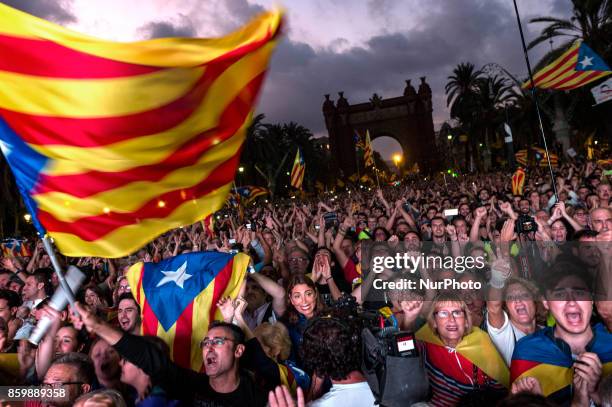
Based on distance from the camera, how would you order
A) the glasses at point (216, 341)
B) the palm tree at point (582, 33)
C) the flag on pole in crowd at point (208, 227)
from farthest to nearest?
the palm tree at point (582, 33)
the flag on pole in crowd at point (208, 227)
the glasses at point (216, 341)

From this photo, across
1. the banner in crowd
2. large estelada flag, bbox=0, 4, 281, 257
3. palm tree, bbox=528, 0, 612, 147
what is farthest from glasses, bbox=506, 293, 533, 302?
palm tree, bbox=528, 0, 612, 147

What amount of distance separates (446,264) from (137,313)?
325 centimetres

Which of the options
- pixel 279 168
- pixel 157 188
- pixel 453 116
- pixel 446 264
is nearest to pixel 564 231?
pixel 446 264

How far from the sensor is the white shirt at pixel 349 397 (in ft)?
8.27

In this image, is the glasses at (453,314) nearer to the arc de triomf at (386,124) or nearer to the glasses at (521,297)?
the glasses at (521,297)

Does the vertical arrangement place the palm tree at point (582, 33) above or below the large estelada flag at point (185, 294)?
above

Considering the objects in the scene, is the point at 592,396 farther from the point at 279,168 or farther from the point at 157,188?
the point at 279,168

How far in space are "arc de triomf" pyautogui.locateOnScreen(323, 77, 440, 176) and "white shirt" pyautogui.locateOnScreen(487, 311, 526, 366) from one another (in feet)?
192

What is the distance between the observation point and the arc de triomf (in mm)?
62281

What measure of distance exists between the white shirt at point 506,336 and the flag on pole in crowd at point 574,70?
776cm

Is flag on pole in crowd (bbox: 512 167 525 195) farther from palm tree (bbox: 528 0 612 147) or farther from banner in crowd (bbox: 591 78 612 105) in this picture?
palm tree (bbox: 528 0 612 147)

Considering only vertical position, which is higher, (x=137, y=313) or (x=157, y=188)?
(x=157, y=188)

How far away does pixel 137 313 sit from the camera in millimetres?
4191

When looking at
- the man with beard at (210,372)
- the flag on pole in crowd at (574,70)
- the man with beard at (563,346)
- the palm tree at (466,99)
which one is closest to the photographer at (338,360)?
the man with beard at (210,372)
